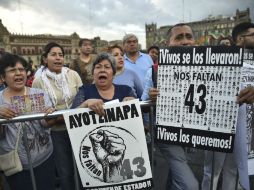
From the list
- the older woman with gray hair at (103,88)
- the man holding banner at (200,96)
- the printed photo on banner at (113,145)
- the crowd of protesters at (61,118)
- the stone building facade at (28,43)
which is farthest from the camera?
the stone building facade at (28,43)

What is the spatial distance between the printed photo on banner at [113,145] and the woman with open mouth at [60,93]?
0.45m

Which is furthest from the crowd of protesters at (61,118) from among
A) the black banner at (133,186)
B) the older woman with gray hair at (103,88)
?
the black banner at (133,186)

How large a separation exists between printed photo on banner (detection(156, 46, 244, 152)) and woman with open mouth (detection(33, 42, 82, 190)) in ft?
3.62

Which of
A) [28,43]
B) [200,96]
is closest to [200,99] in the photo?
[200,96]

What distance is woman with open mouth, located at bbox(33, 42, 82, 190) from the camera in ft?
10.9

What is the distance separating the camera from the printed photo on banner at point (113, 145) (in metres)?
2.46

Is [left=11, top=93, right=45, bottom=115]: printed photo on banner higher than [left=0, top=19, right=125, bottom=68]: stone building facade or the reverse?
the reverse

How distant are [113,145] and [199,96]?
0.85 meters

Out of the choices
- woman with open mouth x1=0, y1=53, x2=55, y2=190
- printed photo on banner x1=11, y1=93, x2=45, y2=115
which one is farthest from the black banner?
printed photo on banner x1=11, y1=93, x2=45, y2=115

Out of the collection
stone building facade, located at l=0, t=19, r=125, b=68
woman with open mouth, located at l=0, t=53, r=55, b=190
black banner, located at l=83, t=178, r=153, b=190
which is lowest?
black banner, located at l=83, t=178, r=153, b=190

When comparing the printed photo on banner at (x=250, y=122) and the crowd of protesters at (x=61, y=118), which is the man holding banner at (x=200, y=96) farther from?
the printed photo on banner at (x=250, y=122)

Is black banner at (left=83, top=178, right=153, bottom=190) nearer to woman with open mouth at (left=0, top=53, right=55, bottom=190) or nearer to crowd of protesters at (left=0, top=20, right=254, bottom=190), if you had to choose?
crowd of protesters at (left=0, top=20, right=254, bottom=190)

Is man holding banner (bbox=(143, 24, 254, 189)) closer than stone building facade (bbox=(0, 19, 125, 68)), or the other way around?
man holding banner (bbox=(143, 24, 254, 189))

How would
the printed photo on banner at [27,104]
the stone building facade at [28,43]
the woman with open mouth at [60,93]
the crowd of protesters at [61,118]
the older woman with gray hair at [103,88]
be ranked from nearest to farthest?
1. the printed photo on banner at [27,104]
2. the crowd of protesters at [61,118]
3. the older woman with gray hair at [103,88]
4. the woman with open mouth at [60,93]
5. the stone building facade at [28,43]
